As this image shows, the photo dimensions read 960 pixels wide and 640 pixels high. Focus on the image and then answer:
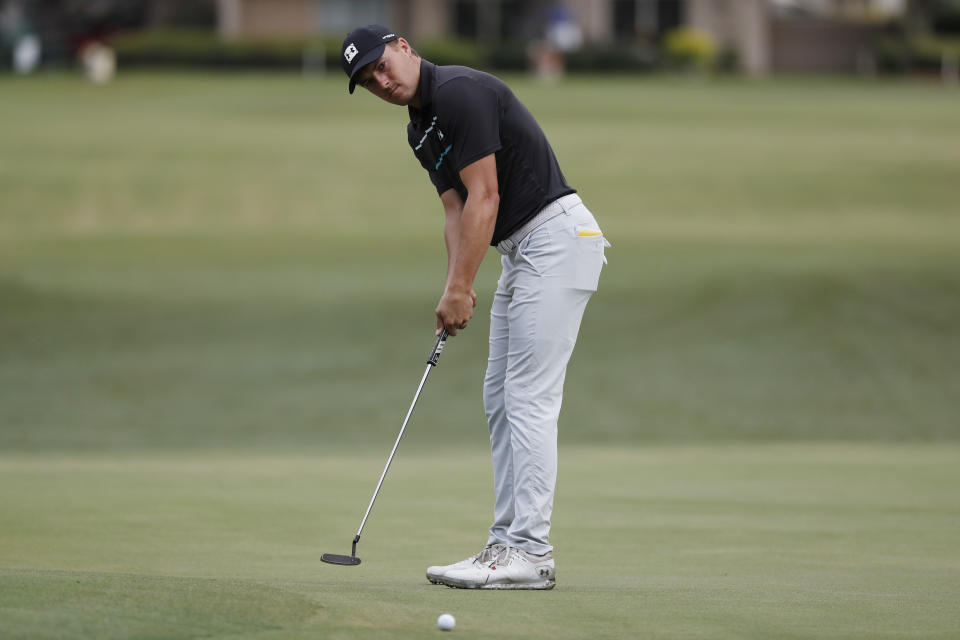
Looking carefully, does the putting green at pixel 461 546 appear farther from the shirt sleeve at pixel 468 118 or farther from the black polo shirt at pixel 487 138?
the shirt sleeve at pixel 468 118

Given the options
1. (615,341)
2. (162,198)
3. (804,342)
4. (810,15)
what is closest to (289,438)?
(615,341)

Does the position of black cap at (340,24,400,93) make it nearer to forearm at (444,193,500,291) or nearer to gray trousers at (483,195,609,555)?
forearm at (444,193,500,291)

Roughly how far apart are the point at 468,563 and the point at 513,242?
1262 mm

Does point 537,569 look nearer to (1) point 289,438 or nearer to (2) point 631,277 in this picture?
(1) point 289,438

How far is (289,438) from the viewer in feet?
43.1

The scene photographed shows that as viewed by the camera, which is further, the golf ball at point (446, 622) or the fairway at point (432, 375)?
the fairway at point (432, 375)

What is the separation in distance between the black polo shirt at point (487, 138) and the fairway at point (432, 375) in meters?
1.51

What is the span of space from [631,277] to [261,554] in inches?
512

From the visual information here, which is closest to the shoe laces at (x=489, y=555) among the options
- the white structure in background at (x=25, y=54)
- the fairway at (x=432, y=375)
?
the fairway at (x=432, y=375)

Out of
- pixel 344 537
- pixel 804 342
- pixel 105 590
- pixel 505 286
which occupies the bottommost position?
pixel 804 342

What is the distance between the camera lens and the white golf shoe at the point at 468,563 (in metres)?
5.33

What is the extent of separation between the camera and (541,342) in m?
5.48

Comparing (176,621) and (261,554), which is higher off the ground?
(176,621)

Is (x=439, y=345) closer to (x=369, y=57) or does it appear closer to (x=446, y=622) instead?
(x=369, y=57)
